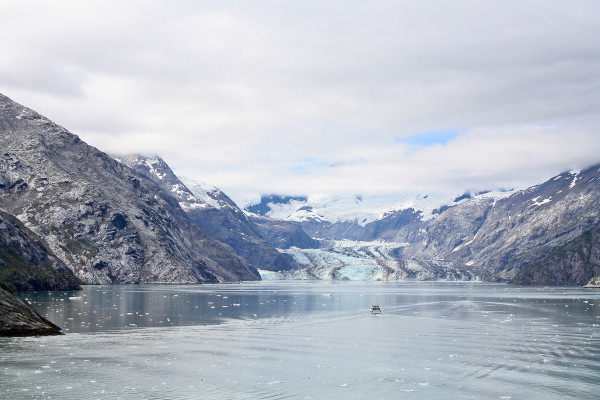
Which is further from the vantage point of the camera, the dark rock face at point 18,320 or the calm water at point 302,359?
the dark rock face at point 18,320

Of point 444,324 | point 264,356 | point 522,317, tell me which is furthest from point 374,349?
point 522,317

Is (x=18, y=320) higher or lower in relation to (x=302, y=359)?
higher

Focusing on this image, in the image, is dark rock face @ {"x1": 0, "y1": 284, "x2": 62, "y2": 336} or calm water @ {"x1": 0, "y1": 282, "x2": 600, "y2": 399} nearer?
calm water @ {"x1": 0, "y1": 282, "x2": 600, "y2": 399}

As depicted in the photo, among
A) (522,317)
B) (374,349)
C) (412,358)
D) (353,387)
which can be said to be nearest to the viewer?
(353,387)

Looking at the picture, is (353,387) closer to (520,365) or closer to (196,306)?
(520,365)

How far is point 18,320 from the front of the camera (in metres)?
79.5

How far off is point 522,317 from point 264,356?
71.8 meters

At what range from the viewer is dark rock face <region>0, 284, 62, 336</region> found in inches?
3068

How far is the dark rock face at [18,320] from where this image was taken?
77938mm

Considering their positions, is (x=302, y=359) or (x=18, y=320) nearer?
(x=302, y=359)

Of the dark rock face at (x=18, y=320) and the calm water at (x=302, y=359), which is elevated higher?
the dark rock face at (x=18, y=320)

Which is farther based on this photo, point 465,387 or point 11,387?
point 465,387

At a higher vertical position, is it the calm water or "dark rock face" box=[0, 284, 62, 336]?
"dark rock face" box=[0, 284, 62, 336]

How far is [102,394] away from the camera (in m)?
51.1
